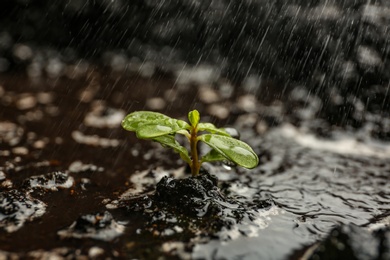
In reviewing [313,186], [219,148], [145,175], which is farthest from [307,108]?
[219,148]

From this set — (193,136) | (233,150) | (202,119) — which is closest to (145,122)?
(193,136)

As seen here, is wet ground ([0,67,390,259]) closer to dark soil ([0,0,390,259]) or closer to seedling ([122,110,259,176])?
dark soil ([0,0,390,259])

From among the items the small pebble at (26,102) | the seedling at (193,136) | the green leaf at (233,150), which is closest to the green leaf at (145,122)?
the seedling at (193,136)

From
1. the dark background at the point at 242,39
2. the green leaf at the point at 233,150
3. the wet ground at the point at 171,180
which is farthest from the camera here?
the dark background at the point at 242,39

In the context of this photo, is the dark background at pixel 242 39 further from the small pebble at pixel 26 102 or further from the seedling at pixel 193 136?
the seedling at pixel 193 136

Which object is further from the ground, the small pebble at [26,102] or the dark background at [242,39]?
the dark background at [242,39]

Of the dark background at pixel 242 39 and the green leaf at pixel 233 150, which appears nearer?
the green leaf at pixel 233 150

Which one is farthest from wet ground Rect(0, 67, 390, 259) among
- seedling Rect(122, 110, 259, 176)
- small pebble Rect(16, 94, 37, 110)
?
seedling Rect(122, 110, 259, 176)
